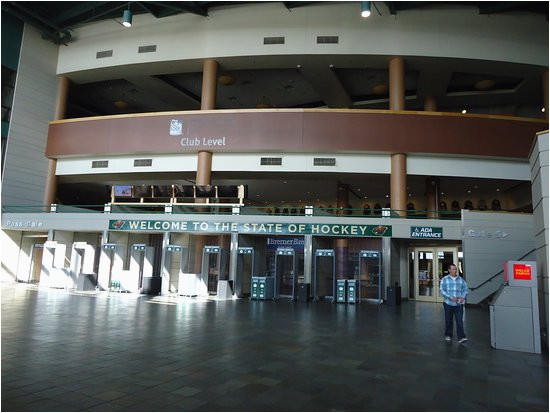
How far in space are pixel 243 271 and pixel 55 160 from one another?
48.9ft

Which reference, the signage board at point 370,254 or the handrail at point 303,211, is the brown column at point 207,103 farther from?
the signage board at point 370,254

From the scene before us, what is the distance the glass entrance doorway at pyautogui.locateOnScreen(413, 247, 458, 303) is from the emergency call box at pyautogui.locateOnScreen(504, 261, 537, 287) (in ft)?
36.9

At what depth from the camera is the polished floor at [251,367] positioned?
13.9 feet

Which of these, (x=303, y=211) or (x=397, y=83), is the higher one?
(x=397, y=83)

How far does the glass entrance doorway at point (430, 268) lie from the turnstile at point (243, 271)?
7.65m

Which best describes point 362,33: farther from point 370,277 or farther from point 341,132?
point 370,277

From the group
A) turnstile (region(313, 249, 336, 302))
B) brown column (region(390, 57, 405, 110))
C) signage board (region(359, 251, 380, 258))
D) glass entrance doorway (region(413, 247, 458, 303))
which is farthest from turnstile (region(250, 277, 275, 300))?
brown column (region(390, 57, 405, 110))

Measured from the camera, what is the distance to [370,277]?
17672 millimetres

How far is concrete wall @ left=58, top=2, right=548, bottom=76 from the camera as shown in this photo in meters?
20.6

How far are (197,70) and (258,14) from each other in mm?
4684

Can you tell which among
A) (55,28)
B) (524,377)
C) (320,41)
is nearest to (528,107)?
(320,41)

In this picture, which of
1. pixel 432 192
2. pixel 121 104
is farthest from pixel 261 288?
pixel 121 104

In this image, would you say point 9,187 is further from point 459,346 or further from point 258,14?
point 459,346

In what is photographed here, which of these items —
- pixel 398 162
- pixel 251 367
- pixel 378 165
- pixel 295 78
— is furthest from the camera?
pixel 295 78
